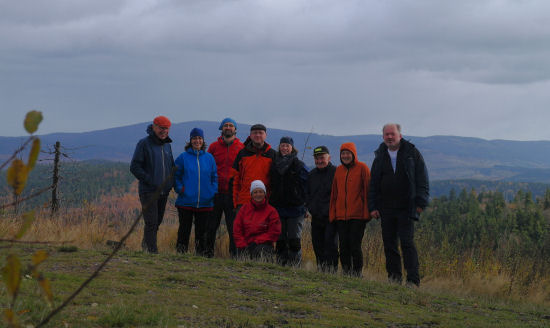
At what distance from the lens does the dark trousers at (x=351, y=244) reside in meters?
7.71

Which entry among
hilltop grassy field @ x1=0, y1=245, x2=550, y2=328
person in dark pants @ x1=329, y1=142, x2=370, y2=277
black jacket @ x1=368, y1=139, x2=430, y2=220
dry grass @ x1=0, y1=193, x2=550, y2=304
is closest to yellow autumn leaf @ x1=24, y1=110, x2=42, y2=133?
hilltop grassy field @ x1=0, y1=245, x2=550, y2=328

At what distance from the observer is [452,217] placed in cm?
3159

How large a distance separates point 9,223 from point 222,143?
12.6 feet

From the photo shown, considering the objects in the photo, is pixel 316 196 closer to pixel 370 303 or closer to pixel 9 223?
pixel 370 303

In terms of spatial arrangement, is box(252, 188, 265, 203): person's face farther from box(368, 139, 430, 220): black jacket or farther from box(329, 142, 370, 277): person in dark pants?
box(368, 139, 430, 220): black jacket

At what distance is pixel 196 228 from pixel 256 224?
1.19 metres

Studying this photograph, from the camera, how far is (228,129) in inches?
336

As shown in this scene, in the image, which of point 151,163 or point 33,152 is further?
point 151,163

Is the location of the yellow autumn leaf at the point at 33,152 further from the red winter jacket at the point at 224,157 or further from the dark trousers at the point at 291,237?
the red winter jacket at the point at 224,157

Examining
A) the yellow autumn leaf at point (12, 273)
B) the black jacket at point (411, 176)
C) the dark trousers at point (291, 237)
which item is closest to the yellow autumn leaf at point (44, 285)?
the yellow autumn leaf at point (12, 273)

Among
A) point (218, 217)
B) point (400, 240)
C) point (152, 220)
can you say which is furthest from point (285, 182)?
point (152, 220)

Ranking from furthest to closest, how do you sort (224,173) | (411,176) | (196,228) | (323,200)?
(224,173) → (196,228) → (323,200) → (411,176)

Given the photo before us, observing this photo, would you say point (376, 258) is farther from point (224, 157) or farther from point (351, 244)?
point (224, 157)

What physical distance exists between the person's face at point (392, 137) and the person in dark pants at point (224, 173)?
232 centimetres
